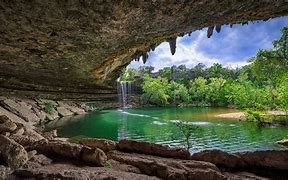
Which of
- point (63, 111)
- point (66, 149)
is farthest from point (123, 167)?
point (63, 111)

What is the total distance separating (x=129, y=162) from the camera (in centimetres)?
888

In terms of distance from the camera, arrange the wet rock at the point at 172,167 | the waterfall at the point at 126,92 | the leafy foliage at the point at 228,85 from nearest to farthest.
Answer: the wet rock at the point at 172,167, the leafy foliage at the point at 228,85, the waterfall at the point at 126,92

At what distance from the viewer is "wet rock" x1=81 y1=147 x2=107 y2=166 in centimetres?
834

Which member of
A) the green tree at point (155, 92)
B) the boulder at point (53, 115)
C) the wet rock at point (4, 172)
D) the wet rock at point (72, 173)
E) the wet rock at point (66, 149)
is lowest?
the boulder at point (53, 115)

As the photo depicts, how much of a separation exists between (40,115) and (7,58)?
2910 cm

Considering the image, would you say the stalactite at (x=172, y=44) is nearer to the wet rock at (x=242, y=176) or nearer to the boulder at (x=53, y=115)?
the wet rock at (x=242, y=176)

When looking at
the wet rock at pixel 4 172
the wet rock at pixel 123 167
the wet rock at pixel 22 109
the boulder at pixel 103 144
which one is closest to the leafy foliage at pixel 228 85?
the boulder at pixel 103 144

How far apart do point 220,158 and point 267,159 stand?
Answer: 1.36 meters

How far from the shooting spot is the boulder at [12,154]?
25.3 ft

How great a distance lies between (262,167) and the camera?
8547 mm

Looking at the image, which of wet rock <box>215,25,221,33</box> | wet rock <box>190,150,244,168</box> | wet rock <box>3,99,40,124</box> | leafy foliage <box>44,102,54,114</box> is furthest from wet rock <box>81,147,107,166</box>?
leafy foliage <box>44,102,54,114</box>

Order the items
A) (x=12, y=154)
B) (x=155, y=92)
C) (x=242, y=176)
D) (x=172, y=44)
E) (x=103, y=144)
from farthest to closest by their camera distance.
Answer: (x=155, y=92) → (x=103, y=144) → (x=242, y=176) → (x=12, y=154) → (x=172, y=44)

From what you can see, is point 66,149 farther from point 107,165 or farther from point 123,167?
point 123,167

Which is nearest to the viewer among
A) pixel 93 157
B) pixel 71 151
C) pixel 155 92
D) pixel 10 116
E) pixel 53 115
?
pixel 93 157
